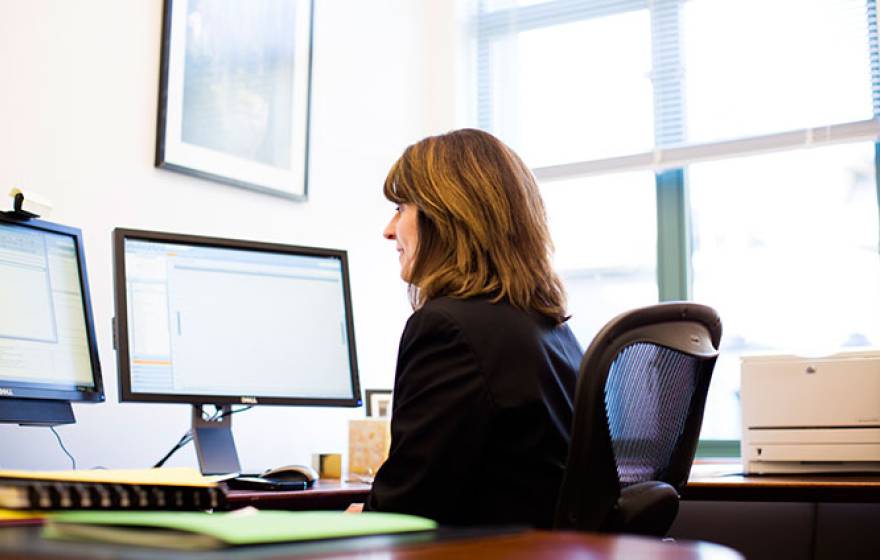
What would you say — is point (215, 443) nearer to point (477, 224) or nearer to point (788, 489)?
point (477, 224)

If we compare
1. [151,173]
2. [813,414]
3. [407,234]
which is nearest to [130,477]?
[407,234]

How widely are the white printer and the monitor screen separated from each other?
3.06 feet

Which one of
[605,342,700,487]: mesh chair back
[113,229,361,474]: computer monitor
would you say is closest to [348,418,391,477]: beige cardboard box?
[113,229,361,474]: computer monitor

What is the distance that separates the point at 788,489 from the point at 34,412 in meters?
1.42

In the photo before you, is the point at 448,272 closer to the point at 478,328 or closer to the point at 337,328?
the point at 478,328

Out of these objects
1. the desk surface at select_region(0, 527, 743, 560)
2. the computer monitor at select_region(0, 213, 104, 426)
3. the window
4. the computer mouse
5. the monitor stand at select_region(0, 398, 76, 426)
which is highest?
the window

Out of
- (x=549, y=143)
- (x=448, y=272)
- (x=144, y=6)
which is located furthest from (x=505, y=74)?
(x=448, y=272)

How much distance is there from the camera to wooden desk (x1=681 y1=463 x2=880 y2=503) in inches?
75.5

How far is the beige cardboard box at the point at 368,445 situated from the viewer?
2.34m

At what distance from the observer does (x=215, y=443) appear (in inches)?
82.0

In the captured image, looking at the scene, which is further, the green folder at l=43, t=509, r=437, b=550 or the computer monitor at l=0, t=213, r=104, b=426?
the computer monitor at l=0, t=213, r=104, b=426

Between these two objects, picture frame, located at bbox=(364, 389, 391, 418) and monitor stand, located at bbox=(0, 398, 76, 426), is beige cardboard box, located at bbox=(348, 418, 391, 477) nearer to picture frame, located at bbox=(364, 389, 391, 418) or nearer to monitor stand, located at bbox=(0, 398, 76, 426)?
picture frame, located at bbox=(364, 389, 391, 418)

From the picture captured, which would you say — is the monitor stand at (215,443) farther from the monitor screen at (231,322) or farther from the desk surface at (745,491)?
the desk surface at (745,491)

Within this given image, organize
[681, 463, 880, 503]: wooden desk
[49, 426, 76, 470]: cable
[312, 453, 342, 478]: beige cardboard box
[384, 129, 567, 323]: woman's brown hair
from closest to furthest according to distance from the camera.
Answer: [384, 129, 567, 323]: woman's brown hair, [681, 463, 880, 503]: wooden desk, [49, 426, 76, 470]: cable, [312, 453, 342, 478]: beige cardboard box
